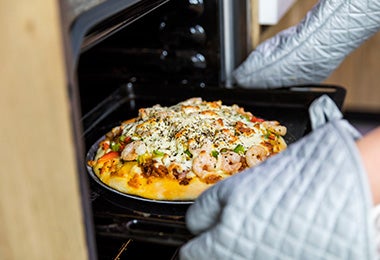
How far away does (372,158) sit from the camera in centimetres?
64

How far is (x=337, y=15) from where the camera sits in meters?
1.09

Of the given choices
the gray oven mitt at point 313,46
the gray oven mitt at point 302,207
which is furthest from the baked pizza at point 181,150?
the gray oven mitt at point 302,207

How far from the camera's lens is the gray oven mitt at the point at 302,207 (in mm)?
602

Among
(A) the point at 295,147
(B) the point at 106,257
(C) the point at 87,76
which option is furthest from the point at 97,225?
(C) the point at 87,76

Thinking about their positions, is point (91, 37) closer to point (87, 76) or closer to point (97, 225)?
point (97, 225)

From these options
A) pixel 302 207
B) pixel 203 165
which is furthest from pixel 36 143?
pixel 203 165

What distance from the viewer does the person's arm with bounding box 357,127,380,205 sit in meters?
0.64

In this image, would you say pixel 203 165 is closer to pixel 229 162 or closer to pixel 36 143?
pixel 229 162

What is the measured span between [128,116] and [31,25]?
2.46 ft

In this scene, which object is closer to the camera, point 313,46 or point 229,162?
point 229,162

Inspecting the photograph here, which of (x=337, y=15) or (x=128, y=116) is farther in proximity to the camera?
(x=128, y=116)

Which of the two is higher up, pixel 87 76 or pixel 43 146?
pixel 43 146

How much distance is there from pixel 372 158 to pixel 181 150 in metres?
0.42

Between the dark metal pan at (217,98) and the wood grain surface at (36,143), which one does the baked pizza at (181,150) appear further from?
the wood grain surface at (36,143)
